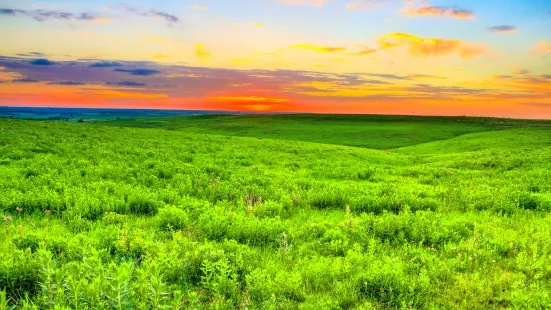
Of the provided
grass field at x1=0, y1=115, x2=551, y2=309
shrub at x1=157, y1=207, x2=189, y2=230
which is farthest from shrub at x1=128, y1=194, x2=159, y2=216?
shrub at x1=157, y1=207, x2=189, y2=230

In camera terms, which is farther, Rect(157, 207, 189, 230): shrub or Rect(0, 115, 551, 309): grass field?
Rect(157, 207, 189, 230): shrub

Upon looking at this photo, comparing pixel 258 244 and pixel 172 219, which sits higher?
pixel 172 219

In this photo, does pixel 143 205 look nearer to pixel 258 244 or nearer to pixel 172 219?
pixel 172 219

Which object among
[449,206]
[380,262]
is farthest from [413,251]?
[449,206]

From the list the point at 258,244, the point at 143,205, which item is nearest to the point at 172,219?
the point at 143,205

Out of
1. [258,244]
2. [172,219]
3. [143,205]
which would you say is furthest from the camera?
[143,205]

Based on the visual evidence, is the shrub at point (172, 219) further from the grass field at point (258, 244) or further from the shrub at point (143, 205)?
the shrub at point (143, 205)

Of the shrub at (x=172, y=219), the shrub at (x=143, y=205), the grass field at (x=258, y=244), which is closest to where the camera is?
the grass field at (x=258, y=244)

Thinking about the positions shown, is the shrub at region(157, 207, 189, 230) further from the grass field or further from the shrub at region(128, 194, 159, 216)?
the shrub at region(128, 194, 159, 216)

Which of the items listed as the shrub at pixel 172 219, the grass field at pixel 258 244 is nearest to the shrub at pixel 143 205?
the grass field at pixel 258 244

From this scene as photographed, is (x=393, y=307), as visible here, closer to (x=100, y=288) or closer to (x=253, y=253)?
(x=253, y=253)

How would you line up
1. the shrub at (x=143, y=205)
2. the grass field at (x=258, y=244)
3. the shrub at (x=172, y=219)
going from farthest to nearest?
the shrub at (x=143, y=205), the shrub at (x=172, y=219), the grass field at (x=258, y=244)

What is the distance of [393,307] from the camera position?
5.70 meters

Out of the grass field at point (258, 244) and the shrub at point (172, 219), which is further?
the shrub at point (172, 219)
